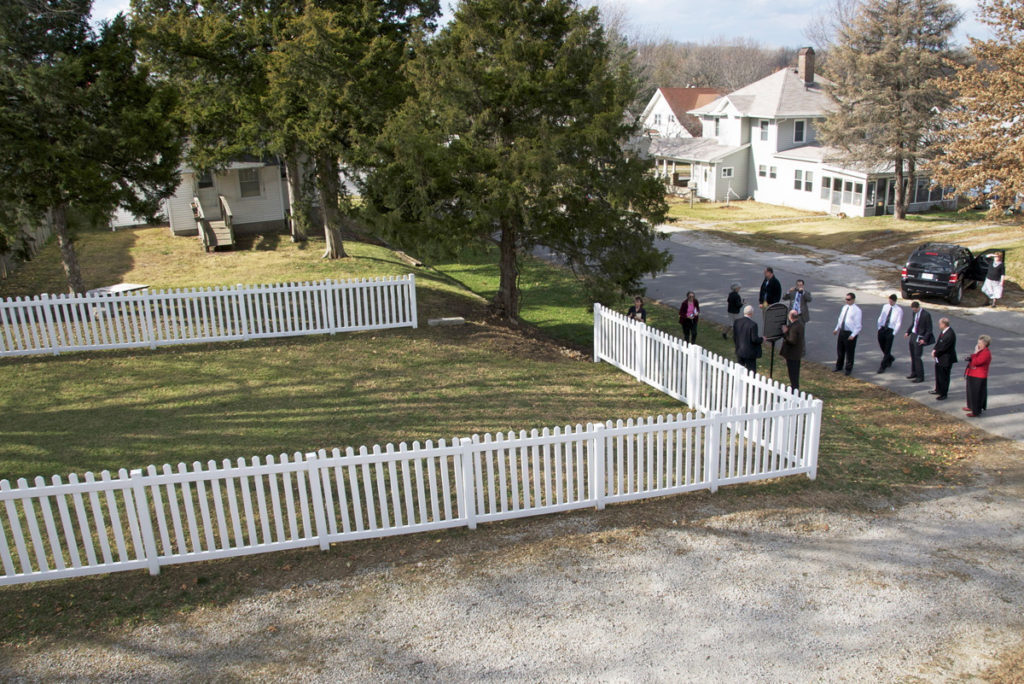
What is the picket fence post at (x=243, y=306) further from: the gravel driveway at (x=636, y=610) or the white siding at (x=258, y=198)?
the white siding at (x=258, y=198)

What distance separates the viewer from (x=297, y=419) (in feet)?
35.2

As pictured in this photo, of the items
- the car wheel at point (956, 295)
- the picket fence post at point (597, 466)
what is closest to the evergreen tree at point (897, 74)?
the car wheel at point (956, 295)

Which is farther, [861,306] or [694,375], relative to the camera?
[861,306]

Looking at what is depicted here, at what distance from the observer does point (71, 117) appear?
1472 cm

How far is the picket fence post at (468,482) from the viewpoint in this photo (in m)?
7.71

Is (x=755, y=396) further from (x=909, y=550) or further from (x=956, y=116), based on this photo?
(x=956, y=116)

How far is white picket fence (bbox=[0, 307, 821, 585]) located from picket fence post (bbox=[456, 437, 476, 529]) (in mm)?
12

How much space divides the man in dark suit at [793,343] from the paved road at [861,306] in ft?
6.90

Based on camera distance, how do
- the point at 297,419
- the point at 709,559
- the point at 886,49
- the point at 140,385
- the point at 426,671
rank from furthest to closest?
the point at 886,49
the point at 140,385
the point at 297,419
the point at 709,559
the point at 426,671

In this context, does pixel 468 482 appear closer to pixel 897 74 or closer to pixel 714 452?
pixel 714 452

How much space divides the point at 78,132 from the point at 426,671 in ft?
44.1

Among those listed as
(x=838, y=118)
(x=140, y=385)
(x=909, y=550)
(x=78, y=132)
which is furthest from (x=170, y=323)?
(x=838, y=118)

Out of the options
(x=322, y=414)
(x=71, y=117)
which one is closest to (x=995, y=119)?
(x=322, y=414)

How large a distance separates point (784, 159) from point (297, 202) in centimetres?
2690
